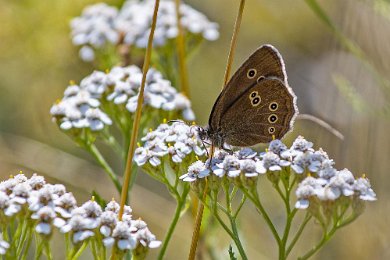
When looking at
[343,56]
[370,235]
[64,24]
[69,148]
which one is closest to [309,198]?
[370,235]

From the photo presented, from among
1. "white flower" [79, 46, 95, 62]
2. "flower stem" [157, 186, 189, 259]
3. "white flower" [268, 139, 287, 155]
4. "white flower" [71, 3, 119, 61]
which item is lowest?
"flower stem" [157, 186, 189, 259]

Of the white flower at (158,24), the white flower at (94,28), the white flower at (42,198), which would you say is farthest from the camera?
the white flower at (94,28)

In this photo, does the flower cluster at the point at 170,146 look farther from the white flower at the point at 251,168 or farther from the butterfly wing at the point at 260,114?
the white flower at the point at 251,168

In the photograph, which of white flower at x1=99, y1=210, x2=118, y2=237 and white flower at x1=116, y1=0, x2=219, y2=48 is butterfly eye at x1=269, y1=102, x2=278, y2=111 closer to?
white flower at x1=99, y1=210, x2=118, y2=237

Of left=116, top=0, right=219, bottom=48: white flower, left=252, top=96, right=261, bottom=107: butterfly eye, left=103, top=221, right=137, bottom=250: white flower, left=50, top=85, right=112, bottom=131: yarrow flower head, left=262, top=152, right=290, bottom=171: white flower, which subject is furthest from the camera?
left=116, top=0, right=219, bottom=48: white flower

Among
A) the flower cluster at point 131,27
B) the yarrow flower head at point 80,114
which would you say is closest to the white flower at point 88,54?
the flower cluster at point 131,27

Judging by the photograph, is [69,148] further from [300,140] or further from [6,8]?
[300,140]

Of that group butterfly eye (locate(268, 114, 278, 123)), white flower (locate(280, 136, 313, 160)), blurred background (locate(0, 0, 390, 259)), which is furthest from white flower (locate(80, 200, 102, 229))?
blurred background (locate(0, 0, 390, 259))
